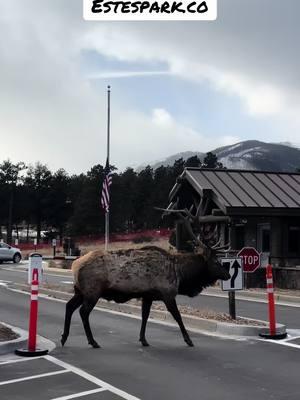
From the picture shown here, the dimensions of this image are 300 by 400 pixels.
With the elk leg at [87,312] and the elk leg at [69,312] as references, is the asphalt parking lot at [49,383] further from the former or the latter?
the elk leg at [69,312]

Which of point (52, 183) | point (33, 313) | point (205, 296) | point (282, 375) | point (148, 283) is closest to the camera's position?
point (282, 375)

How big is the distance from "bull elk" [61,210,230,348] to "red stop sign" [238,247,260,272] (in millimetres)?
2038

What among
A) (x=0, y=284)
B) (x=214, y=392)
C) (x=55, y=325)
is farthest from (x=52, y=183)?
(x=214, y=392)

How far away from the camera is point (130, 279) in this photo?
10.3 m

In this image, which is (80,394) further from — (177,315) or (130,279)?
(177,315)

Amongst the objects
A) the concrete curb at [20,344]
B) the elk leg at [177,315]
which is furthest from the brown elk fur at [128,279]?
the concrete curb at [20,344]

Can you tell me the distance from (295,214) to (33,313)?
15.8 m

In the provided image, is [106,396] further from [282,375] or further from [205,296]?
[205,296]

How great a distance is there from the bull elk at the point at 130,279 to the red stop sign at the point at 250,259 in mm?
2038

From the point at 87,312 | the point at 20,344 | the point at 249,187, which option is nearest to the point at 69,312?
the point at 87,312

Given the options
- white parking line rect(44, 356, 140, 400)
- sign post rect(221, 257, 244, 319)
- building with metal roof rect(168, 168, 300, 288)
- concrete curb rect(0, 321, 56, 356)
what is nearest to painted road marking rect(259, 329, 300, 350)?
sign post rect(221, 257, 244, 319)

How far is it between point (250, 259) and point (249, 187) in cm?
1251

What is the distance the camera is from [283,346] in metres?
10.5

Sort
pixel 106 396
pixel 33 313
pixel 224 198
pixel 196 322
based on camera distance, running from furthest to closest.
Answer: pixel 224 198 < pixel 196 322 < pixel 33 313 < pixel 106 396
